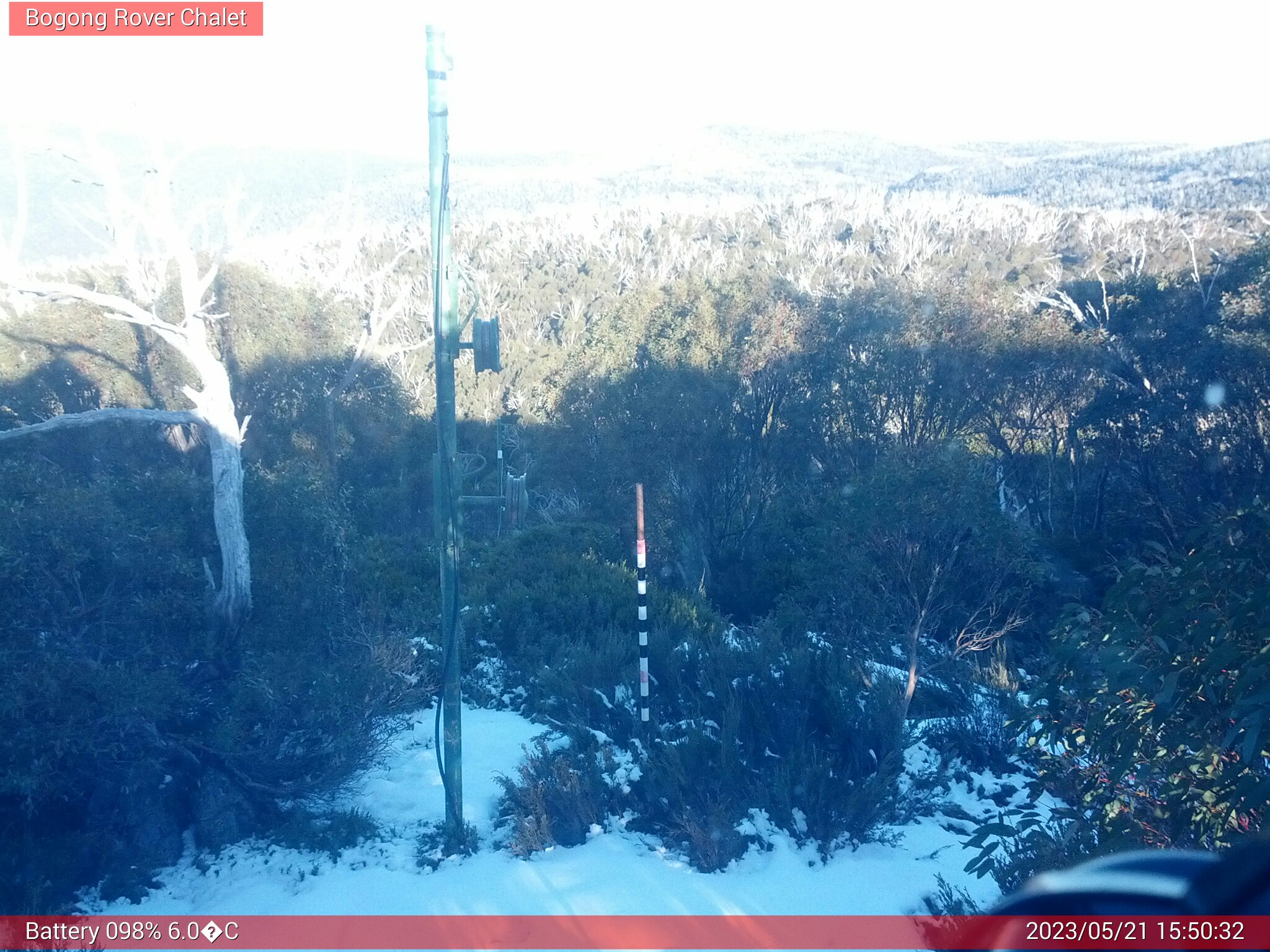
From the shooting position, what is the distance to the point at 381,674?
630 centimetres

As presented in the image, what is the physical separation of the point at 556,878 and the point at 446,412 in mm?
2807

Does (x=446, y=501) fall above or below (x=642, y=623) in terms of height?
above

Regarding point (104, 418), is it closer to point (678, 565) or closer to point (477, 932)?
point (477, 932)

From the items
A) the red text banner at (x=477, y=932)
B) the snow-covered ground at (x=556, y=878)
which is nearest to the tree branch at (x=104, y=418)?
the snow-covered ground at (x=556, y=878)

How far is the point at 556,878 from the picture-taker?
5.11 metres

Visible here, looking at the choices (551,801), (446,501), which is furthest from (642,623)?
(446,501)

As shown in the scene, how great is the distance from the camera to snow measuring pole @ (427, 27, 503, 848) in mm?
5055

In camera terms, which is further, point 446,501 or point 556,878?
point 446,501

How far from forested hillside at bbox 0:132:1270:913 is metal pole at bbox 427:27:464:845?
0.29m

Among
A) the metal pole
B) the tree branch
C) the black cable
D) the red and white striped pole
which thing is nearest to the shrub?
the metal pole

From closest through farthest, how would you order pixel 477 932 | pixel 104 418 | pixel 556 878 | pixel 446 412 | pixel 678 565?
pixel 477 932, pixel 556 878, pixel 446 412, pixel 104 418, pixel 678 565

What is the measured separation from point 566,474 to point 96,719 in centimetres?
960

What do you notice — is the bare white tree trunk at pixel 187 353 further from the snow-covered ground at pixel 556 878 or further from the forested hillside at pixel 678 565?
the snow-covered ground at pixel 556 878

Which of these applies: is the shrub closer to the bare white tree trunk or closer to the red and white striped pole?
the red and white striped pole
